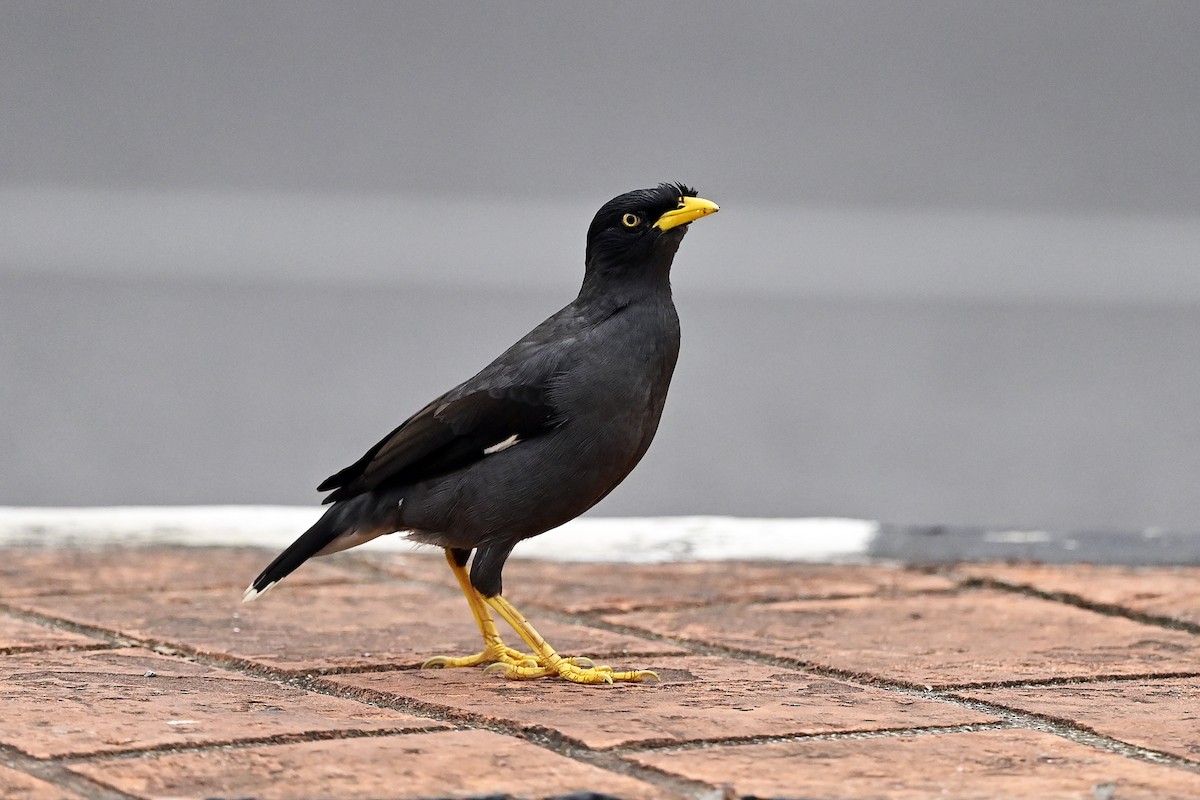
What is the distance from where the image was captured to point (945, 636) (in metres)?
4.55

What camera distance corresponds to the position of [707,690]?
3.83 metres

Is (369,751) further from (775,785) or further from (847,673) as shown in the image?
(847,673)

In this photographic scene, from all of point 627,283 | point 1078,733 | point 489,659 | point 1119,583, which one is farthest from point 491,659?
point 1119,583

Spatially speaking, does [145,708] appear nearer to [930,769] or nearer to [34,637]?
[34,637]

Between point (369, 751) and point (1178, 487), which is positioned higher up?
point (1178, 487)

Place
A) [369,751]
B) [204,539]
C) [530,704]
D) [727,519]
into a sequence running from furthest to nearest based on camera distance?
[727,519]
[204,539]
[530,704]
[369,751]

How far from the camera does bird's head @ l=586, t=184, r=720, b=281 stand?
14.6ft

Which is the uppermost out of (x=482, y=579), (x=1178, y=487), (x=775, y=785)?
(x=1178, y=487)

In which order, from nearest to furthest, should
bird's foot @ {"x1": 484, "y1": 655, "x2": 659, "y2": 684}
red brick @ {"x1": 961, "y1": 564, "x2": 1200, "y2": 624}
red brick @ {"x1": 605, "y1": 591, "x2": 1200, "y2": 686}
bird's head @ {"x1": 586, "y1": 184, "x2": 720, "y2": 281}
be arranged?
bird's foot @ {"x1": 484, "y1": 655, "x2": 659, "y2": 684} < red brick @ {"x1": 605, "y1": 591, "x2": 1200, "y2": 686} < bird's head @ {"x1": 586, "y1": 184, "x2": 720, "y2": 281} < red brick @ {"x1": 961, "y1": 564, "x2": 1200, "y2": 624}

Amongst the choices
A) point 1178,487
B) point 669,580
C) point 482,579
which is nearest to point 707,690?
point 482,579

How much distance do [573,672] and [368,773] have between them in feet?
3.54

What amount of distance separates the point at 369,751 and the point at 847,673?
1.25m

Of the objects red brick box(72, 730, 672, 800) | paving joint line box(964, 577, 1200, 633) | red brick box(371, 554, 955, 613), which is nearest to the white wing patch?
red brick box(371, 554, 955, 613)

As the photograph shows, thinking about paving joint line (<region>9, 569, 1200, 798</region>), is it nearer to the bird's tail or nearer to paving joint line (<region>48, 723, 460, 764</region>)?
paving joint line (<region>48, 723, 460, 764</region>)
